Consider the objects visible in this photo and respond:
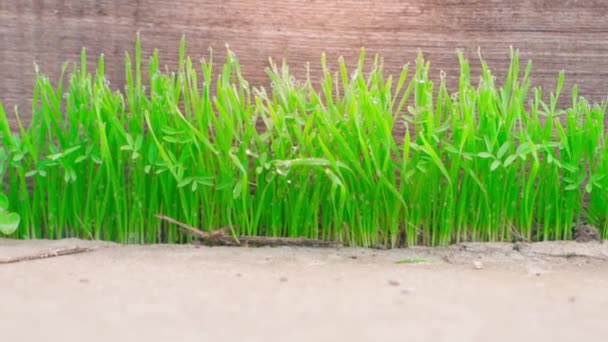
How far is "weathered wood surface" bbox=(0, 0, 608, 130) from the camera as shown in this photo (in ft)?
8.86

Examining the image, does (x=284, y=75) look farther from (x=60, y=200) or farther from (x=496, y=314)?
(x=496, y=314)

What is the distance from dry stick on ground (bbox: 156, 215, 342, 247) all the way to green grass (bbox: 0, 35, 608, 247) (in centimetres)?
4

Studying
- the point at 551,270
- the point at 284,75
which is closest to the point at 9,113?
the point at 284,75

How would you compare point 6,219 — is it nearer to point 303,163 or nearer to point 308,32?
point 303,163

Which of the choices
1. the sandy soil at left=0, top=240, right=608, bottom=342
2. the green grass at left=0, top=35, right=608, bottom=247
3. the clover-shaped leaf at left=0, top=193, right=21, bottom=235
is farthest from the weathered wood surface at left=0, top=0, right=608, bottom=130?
the sandy soil at left=0, top=240, right=608, bottom=342

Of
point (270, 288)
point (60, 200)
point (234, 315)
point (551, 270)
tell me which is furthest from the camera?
point (60, 200)

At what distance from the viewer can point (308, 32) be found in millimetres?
2752

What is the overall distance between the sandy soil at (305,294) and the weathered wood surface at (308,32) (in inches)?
28.5

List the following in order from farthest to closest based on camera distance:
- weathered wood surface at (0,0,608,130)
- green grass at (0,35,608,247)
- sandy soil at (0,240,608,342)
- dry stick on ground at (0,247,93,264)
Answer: weathered wood surface at (0,0,608,130) < green grass at (0,35,608,247) < dry stick on ground at (0,247,93,264) < sandy soil at (0,240,608,342)

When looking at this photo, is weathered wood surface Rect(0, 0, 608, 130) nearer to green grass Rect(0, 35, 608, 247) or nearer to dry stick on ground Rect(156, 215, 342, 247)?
green grass Rect(0, 35, 608, 247)

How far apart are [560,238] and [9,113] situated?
6.59ft

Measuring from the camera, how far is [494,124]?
2.32 m

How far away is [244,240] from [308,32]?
84 centimetres

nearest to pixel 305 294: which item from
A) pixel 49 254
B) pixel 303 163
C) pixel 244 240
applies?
pixel 303 163
